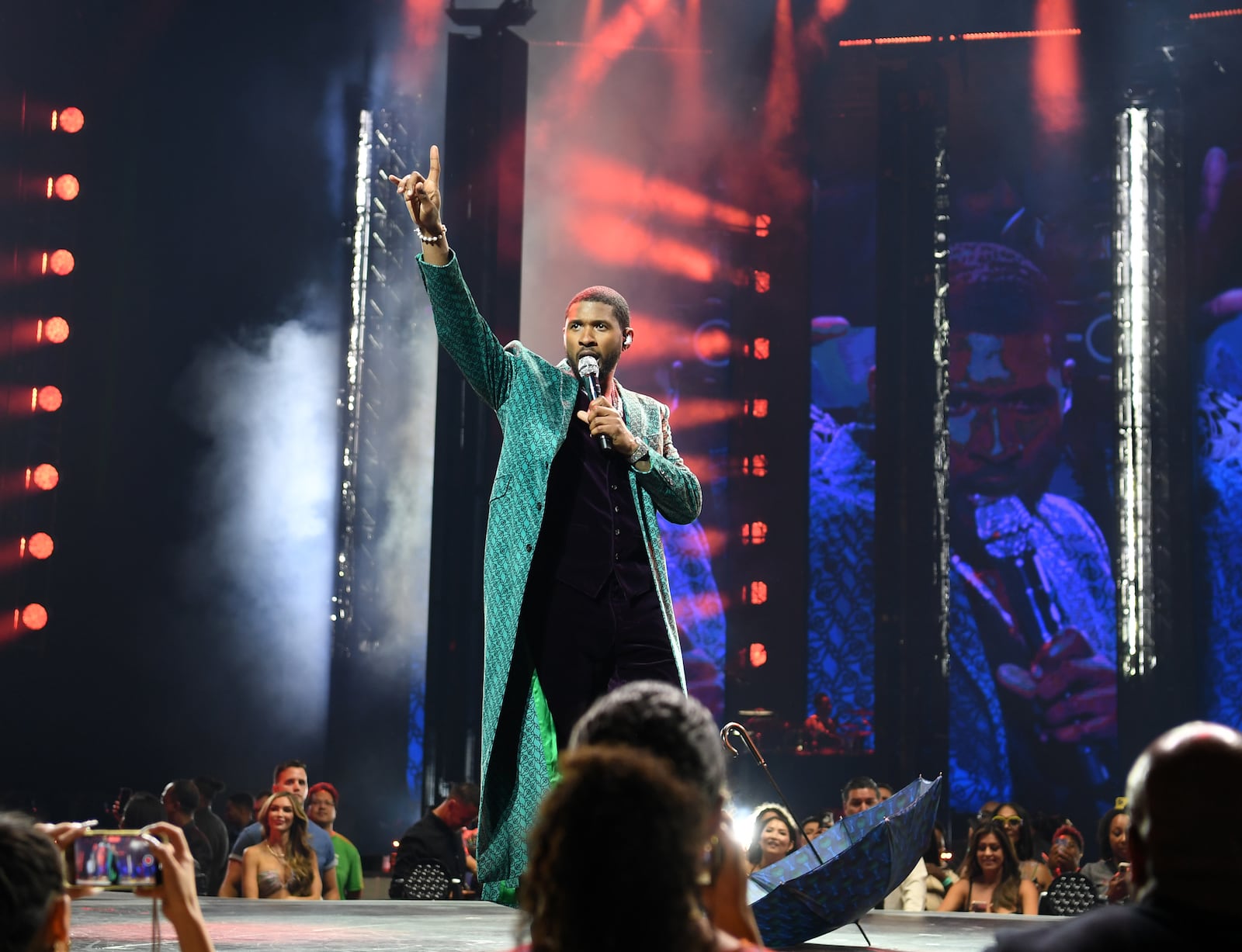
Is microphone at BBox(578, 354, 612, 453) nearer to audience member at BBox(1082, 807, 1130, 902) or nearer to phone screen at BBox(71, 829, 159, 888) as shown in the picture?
phone screen at BBox(71, 829, 159, 888)

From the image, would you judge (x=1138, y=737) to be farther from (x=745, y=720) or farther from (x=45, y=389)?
(x=45, y=389)

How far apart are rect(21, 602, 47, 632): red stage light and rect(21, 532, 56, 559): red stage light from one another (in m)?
0.34

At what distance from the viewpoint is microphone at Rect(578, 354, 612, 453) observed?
2.94 m

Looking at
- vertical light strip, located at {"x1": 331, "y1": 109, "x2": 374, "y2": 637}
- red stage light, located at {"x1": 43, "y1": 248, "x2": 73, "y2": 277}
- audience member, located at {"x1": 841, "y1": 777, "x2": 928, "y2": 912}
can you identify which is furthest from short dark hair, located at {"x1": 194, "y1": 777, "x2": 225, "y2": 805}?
red stage light, located at {"x1": 43, "y1": 248, "x2": 73, "y2": 277}

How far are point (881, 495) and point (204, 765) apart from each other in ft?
18.5

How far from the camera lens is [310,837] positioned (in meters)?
5.77

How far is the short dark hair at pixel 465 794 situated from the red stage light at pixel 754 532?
214 inches

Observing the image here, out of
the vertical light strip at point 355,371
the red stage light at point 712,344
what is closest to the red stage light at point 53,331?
the vertical light strip at point 355,371

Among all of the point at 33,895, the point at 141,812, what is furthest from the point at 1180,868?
the point at 141,812

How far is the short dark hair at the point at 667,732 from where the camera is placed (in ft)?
4.55

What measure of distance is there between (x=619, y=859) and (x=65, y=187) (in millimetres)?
9571

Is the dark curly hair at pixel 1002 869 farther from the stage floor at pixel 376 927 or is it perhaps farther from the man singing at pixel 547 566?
the man singing at pixel 547 566

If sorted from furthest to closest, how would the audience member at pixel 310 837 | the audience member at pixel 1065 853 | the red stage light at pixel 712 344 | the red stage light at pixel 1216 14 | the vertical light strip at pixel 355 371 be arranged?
the red stage light at pixel 712 344 < the red stage light at pixel 1216 14 < the vertical light strip at pixel 355 371 < the audience member at pixel 1065 853 < the audience member at pixel 310 837

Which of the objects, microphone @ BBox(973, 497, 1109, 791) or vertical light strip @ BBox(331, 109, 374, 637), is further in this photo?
microphone @ BBox(973, 497, 1109, 791)
